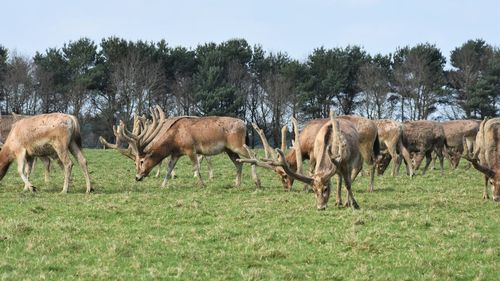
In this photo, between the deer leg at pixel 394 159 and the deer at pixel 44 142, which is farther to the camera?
the deer leg at pixel 394 159

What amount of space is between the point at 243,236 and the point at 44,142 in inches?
327

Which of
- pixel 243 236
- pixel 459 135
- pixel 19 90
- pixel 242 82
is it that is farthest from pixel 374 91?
pixel 243 236

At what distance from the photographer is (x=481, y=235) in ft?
37.9

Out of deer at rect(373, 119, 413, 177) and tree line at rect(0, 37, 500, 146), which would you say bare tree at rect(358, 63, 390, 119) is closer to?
tree line at rect(0, 37, 500, 146)

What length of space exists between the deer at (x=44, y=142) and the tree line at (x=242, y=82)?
51.0m

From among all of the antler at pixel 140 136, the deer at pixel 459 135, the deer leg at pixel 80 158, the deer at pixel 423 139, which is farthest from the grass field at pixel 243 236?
the deer at pixel 459 135

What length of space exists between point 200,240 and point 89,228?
6.94ft

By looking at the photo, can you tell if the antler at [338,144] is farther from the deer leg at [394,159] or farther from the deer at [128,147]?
Result: the deer leg at [394,159]

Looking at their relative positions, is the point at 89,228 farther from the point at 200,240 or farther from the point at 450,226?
the point at 450,226

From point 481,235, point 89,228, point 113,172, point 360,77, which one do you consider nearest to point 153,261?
point 89,228

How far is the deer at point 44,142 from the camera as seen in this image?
17.6 m

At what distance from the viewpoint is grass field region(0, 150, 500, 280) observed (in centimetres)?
910

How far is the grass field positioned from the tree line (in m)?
53.1

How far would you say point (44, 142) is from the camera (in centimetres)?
1777
